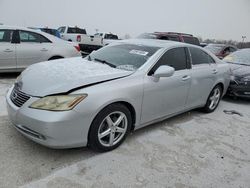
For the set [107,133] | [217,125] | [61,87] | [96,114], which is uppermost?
[61,87]

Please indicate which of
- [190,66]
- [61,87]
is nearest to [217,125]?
[190,66]

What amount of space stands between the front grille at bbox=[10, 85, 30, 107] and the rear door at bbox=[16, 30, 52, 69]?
3.69m

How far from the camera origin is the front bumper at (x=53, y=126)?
2.65m

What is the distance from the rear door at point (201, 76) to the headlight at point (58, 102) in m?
2.39

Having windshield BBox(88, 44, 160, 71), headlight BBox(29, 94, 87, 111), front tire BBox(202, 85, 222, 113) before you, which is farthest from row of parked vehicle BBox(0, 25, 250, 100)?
headlight BBox(29, 94, 87, 111)

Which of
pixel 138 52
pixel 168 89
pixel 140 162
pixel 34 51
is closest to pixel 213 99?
pixel 168 89

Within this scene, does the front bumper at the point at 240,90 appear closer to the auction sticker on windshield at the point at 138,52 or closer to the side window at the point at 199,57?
the side window at the point at 199,57

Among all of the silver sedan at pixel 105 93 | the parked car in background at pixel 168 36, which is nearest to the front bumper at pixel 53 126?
the silver sedan at pixel 105 93

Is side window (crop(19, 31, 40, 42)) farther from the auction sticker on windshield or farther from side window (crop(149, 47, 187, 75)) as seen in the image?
side window (crop(149, 47, 187, 75))

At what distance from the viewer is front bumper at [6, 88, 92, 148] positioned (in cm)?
265

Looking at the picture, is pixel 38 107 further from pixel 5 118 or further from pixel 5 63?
pixel 5 63

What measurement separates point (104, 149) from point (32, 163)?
2.87 ft

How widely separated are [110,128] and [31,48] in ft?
15.0

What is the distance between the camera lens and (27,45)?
21.8ft
